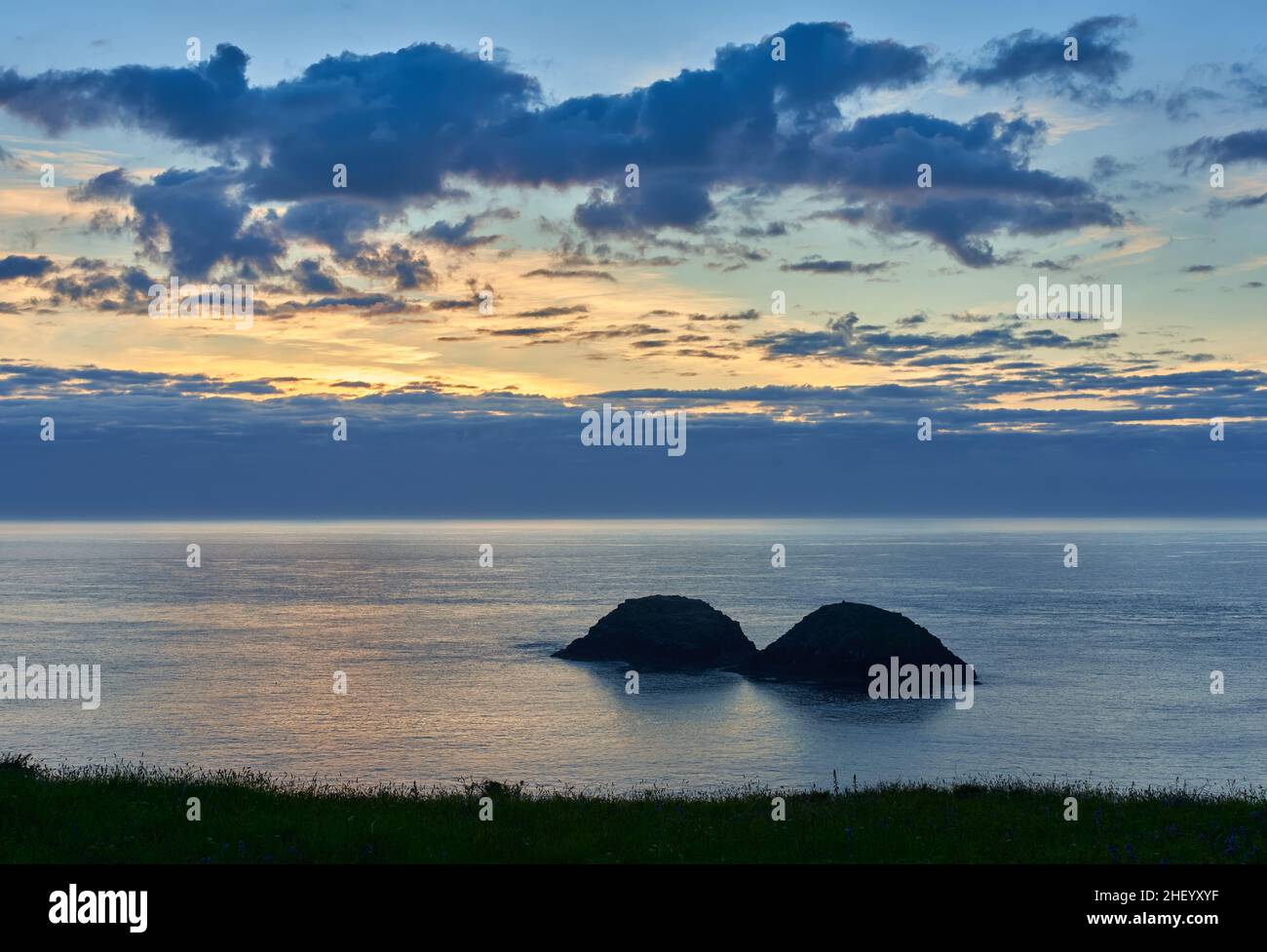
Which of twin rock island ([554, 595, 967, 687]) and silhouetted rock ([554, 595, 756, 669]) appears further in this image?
silhouetted rock ([554, 595, 756, 669])

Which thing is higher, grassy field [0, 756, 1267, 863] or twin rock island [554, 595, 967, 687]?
grassy field [0, 756, 1267, 863]

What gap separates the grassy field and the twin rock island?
70.1 m

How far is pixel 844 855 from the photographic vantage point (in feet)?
53.3

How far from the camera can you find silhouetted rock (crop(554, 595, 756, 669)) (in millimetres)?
101062

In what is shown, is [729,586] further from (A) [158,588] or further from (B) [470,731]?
(B) [470,731]

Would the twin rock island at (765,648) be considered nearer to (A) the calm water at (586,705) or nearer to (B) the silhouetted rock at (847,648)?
(B) the silhouetted rock at (847,648)

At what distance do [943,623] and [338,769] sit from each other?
93.0m

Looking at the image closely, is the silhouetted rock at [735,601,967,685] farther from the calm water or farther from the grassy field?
the grassy field

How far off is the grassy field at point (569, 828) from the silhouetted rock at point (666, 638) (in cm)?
7983

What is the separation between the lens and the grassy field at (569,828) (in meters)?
16.1

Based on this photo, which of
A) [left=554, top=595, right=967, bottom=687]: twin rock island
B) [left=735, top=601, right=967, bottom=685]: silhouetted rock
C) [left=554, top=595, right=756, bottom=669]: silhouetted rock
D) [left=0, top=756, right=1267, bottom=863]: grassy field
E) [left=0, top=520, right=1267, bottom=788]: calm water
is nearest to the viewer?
[left=0, top=756, right=1267, bottom=863]: grassy field

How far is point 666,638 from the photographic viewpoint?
103188 mm

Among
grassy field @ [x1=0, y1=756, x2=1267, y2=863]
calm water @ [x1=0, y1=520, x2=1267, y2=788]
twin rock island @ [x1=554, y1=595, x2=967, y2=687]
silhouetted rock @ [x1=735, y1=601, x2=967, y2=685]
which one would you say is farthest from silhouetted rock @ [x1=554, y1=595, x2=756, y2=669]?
grassy field @ [x1=0, y1=756, x2=1267, y2=863]

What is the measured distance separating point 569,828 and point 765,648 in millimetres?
84215
